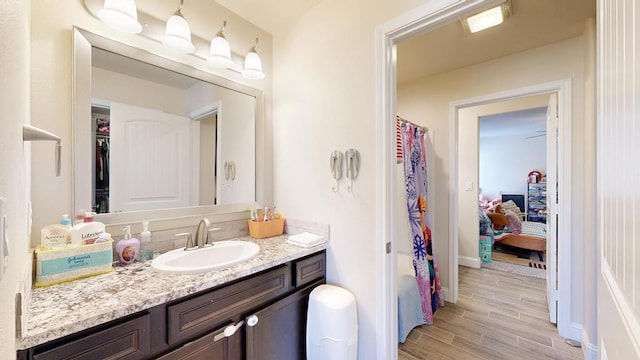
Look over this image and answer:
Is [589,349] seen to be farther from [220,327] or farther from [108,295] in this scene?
[108,295]

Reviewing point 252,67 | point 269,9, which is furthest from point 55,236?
point 269,9

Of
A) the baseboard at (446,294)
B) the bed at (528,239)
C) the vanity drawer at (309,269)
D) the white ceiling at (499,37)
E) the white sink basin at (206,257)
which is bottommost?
the baseboard at (446,294)

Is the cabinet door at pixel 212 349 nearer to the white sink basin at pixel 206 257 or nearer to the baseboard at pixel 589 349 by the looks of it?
the white sink basin at pixel 206 257

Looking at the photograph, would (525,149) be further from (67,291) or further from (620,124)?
(67,291)

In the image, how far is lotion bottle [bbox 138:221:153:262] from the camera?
1226 mm

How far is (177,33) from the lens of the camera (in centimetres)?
133

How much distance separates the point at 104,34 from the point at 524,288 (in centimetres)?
424

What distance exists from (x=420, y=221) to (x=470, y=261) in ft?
6.36

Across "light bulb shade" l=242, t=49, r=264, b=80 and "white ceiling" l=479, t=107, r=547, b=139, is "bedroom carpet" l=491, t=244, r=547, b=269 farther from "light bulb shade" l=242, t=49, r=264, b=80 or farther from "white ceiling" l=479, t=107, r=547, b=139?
"light bulb shade" l=242, t=49, r=264, b=80

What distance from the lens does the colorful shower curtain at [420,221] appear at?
2.20m

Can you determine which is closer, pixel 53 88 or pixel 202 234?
pixel 53 88

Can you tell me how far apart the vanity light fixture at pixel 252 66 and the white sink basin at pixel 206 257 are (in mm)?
1125

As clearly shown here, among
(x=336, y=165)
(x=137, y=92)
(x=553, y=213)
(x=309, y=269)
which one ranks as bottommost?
(x=309, y=269)

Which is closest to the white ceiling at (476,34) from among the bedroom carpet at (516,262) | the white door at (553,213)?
the white door at (553,213)
